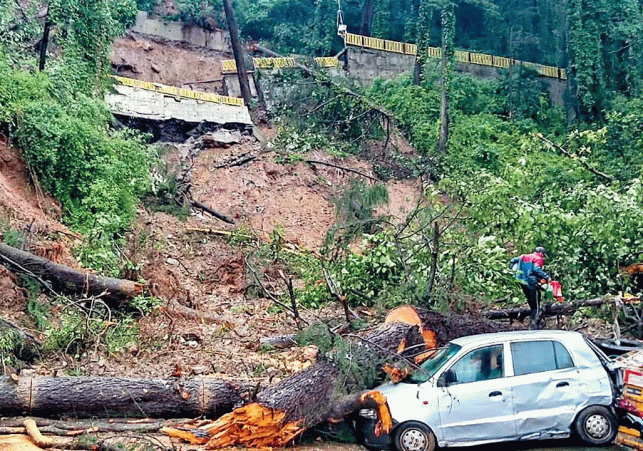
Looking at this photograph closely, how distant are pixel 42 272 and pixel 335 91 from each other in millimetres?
16546

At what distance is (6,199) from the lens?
546 inches

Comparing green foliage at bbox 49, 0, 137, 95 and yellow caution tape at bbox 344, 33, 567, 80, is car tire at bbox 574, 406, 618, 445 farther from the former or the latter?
yellow caution tape at bbox 344, 33, 567, 80

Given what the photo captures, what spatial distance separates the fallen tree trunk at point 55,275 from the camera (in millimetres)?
11805

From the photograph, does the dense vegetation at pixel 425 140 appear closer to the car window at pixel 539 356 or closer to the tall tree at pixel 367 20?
the tall tree at pixel 367 20

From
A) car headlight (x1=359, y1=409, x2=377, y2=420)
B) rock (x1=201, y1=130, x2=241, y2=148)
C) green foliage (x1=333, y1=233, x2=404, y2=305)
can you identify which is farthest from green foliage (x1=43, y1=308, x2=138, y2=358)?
rock (x1=201, y1=130, x2=241, y2=148)

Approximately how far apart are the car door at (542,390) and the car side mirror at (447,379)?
65 cm

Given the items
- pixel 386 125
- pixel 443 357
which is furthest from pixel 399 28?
pixel 443 357

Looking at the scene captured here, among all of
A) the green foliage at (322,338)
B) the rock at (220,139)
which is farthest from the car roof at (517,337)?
the rock at (220,139)

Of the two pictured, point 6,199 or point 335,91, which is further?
point 335,91

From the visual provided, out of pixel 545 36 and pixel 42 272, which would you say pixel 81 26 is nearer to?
pixel 42 272

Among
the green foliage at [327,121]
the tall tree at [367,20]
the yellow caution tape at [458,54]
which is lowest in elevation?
the green foliage at [327,121]

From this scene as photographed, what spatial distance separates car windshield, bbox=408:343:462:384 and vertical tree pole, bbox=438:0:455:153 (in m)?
19.4

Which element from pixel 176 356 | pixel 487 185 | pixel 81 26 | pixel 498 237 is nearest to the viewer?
pixel 176 356

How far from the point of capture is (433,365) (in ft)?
28.7
